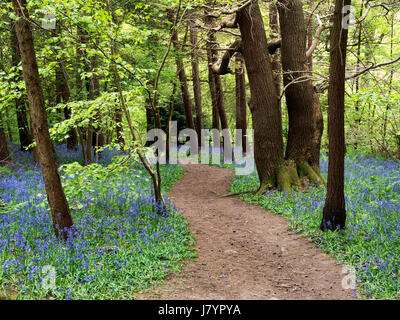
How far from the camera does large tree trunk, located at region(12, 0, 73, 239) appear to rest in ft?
17.8

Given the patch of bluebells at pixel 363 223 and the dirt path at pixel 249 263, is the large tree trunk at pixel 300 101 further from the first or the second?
the dirt path at pixel 249 263

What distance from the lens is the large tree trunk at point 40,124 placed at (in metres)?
5.44

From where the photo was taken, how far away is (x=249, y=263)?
6.14 m

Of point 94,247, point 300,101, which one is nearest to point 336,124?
point 300,101

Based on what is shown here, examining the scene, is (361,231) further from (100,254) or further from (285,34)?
(285,34)

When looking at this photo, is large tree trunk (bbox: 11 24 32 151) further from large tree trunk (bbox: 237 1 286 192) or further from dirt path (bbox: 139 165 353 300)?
dirt path (bbox: 139 165 353 300)

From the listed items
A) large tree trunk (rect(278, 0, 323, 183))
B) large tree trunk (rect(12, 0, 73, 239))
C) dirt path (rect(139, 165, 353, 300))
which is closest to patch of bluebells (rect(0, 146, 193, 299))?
large tree trunk (rect(12, 0, 73, 239))

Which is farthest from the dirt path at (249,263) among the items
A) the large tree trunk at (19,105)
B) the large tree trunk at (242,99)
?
the large tree trunk at (242,99)

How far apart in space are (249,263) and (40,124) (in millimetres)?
4644

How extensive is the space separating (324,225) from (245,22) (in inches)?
278

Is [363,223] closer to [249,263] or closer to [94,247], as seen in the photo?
[249,263]

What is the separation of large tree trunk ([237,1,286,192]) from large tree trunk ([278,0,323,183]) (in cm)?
56

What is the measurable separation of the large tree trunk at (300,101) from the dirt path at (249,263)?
267 cm
